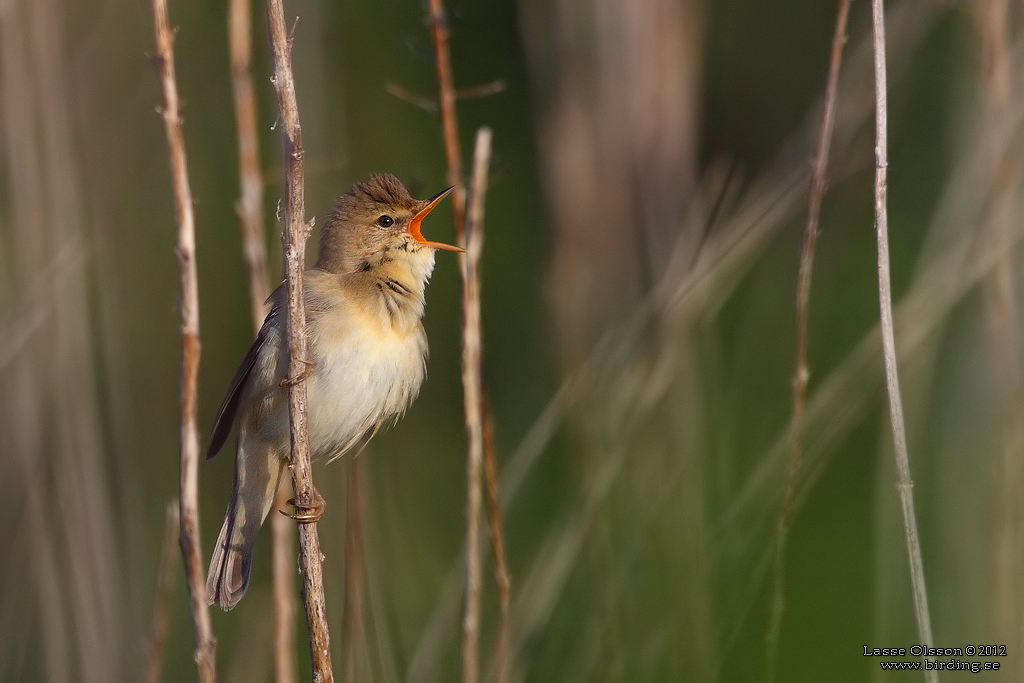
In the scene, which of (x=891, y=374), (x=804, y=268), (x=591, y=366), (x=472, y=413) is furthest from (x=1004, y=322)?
(x=472, y=413)

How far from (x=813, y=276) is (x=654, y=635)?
184 cm

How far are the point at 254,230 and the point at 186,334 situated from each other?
0.79m

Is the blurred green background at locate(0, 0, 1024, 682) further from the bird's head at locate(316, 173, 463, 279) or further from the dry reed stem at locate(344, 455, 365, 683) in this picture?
the bird's head at locate(316, 173, 463, 279)

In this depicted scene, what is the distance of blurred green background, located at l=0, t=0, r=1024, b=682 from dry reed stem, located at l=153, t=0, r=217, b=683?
670 mm

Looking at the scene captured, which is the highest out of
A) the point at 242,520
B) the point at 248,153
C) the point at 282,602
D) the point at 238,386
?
the point at 248,153

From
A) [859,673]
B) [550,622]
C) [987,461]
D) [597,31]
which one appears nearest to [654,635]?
[550,622]

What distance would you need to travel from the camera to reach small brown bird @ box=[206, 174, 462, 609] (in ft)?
8.02

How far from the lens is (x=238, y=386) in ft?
8.26

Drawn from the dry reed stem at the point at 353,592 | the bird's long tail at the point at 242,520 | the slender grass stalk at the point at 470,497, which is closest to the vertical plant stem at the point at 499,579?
the slender grass stalk at the point at 470,497

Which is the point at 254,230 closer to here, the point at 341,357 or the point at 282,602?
the point at 341,357

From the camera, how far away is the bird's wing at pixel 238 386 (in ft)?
8.02

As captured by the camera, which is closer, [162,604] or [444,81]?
[162,604]

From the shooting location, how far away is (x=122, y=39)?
392cm

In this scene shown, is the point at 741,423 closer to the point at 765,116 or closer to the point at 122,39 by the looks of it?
the point at 765,116
